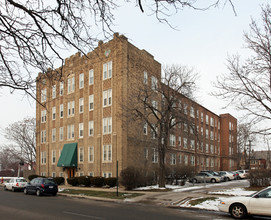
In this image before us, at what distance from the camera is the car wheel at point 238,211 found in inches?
476

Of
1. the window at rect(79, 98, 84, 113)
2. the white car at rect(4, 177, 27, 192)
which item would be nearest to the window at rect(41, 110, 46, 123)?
the window at rect(79, 98, 84, 113)

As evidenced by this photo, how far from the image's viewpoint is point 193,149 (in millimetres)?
50656

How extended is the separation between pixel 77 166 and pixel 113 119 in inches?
336

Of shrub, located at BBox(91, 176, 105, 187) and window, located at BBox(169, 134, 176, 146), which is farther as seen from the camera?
window, located at BBox(169, 134, 176, 146)

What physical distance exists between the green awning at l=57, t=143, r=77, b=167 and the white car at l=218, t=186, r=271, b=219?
2556 centimetres

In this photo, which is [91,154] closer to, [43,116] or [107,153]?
[107,153]

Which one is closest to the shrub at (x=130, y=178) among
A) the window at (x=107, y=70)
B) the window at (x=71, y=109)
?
the window at (x=107, y=70)

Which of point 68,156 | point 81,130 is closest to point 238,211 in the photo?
point 81,130

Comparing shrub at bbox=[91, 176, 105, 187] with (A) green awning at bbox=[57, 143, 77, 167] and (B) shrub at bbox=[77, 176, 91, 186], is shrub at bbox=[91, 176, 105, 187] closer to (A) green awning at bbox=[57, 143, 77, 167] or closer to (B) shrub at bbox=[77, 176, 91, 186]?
(B) shrub at bbox=[77, 176, 91, 186]

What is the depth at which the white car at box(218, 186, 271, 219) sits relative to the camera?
11516 mm

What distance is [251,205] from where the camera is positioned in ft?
39.0

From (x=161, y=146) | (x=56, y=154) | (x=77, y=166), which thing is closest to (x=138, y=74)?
(x=161, y=146)

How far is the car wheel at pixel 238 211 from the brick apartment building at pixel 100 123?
47.1ft

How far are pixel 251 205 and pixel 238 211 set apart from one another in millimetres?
634
